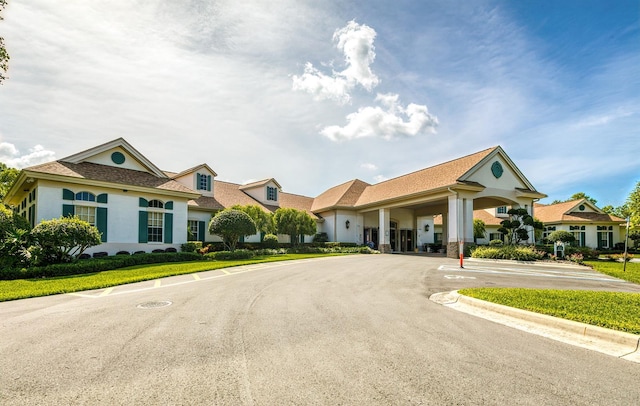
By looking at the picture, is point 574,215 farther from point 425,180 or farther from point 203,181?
point 203,181

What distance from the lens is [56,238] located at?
48.9 ft

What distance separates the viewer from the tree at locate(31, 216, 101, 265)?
14.7 metres

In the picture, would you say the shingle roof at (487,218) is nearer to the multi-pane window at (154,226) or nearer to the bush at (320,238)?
the bush at (320,238)

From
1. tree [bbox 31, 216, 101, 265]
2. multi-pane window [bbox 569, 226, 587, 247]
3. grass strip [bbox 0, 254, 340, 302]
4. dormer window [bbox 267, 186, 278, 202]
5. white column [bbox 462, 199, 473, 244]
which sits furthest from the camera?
multi-pane window [bbox 569, 226, 587, 247]

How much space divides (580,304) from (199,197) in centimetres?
2395

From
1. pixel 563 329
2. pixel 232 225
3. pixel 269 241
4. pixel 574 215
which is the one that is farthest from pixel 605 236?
pixel 563 329

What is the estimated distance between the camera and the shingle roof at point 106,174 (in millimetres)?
18859

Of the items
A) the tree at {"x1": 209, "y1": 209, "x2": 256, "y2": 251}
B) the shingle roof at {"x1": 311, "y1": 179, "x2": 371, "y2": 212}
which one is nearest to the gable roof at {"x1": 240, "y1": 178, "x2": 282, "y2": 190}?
the shingle roof at {"x1": 311, "y1": 179, "x2": 371, "y2": 212}

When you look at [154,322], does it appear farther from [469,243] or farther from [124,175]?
[469,243]

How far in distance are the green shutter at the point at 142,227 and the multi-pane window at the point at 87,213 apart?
246 centimetres

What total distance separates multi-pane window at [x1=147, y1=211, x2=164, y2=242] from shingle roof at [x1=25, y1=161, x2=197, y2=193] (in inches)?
73.4

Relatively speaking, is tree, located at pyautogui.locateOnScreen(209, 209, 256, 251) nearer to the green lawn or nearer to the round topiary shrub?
the round topiary shrub

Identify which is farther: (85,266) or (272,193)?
(272,193)

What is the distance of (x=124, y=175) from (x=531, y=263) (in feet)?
82.1
